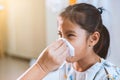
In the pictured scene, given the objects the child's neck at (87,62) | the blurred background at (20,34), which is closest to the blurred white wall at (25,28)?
the blurred background at (20,34)

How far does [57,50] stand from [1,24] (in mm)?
2411

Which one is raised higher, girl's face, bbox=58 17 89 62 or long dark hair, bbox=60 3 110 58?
long dark hair, bbox=60 3 110 58

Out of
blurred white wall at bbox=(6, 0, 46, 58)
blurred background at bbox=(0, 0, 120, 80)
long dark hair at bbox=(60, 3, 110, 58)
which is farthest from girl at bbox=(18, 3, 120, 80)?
blurred white wall at bbox=(6, 0, 46, 58)

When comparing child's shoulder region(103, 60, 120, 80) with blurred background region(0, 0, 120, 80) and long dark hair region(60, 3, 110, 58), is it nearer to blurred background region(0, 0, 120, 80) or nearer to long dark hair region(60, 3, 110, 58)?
long dark hair region(60, 3, 110, 58)

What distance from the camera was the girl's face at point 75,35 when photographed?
952mm

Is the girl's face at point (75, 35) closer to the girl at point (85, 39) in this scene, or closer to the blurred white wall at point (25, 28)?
the girl at point (85, 39)

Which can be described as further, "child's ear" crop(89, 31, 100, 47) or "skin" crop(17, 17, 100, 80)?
"child's ear" crop(89, 31, 100, 47)

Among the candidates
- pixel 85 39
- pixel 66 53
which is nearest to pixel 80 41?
pixel 85 39

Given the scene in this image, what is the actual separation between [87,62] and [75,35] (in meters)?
0.14

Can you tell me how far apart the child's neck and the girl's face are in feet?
0.17

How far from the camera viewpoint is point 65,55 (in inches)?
33.6

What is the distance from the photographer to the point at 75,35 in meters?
0.96

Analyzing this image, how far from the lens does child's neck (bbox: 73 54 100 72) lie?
1.02 m

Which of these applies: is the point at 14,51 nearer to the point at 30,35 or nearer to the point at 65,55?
the point at 30,35
